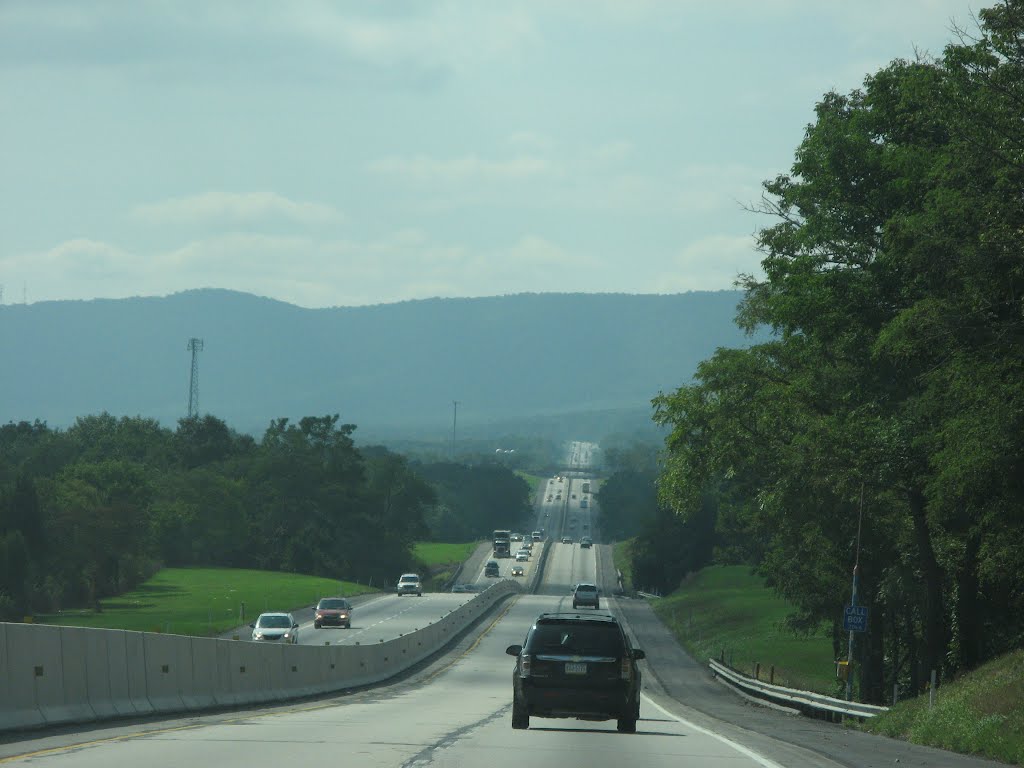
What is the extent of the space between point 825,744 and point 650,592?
121 m

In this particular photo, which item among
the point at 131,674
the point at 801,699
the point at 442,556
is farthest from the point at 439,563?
the point at 131,674

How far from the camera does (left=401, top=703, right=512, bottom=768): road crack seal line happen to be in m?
15.0

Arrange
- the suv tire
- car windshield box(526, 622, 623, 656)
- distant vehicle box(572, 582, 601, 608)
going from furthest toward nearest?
distant vehicle box(572, 582, 601, 608) < the suv tire < car windshield box(526, 622, 623, 656)

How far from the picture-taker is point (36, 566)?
116 m

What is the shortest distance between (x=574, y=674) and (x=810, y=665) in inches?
1914

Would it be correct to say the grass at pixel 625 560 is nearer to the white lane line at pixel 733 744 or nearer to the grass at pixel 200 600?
the grass at pixel 200 600

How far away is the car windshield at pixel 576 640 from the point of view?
21.4 m

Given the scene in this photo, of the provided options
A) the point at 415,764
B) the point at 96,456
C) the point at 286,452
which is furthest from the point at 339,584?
the point at 415,764

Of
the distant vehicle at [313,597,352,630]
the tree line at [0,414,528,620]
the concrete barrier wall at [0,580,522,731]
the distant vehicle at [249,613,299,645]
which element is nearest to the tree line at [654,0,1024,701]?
the concrete barrier wall at [0,580,522,731]

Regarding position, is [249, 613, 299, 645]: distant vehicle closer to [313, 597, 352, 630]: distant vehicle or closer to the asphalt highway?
[313, 597, 352, 630]: distant vehicle

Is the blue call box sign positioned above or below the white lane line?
above

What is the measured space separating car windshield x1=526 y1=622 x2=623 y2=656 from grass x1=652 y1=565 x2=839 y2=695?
3180cm

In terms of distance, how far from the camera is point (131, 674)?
2084 cm

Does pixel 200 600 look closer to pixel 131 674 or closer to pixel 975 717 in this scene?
pixel 131 674
